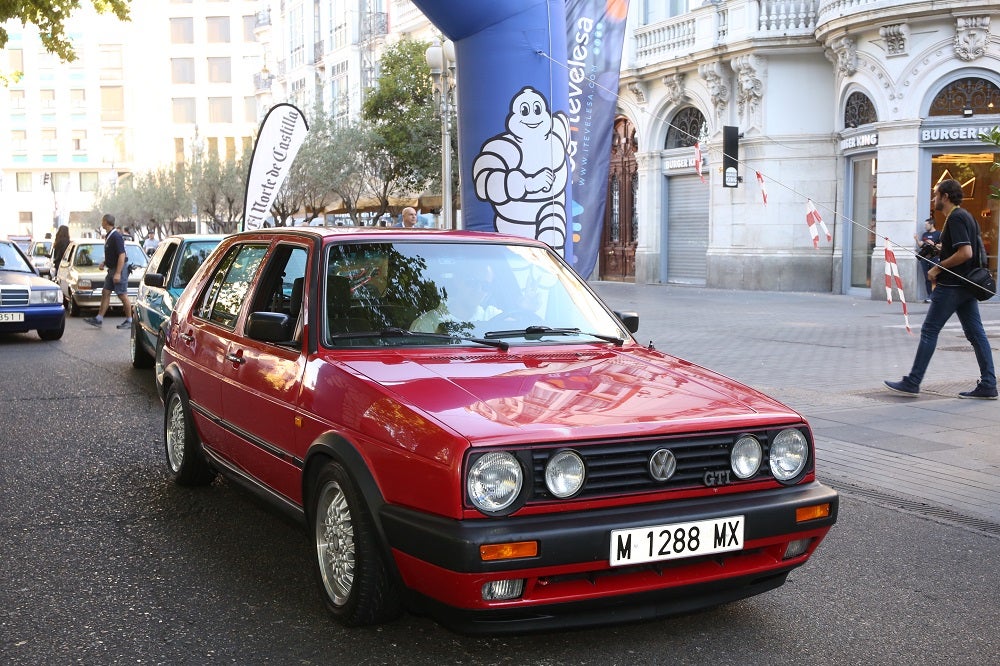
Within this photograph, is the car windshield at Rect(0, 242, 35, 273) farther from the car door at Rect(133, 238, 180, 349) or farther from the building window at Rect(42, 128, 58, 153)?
the building window at Rect(42, 128, 58, 153)

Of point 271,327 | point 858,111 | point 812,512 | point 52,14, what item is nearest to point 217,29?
point 52,14

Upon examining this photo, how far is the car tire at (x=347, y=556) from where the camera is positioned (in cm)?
377

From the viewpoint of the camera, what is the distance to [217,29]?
302 feet

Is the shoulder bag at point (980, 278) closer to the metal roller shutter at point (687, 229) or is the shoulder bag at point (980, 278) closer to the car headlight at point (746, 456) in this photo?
the car headlight at point (746, 456)

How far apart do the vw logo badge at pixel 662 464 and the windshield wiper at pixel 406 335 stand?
3.50ft

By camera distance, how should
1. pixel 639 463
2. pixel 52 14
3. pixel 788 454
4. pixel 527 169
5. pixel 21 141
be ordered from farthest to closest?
pixel 21 141 → pixel 52 14 → pixel 527 169 → pixel 788 454 → pixel 639 463

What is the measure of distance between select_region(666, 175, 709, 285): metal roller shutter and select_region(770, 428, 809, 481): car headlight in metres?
23.7

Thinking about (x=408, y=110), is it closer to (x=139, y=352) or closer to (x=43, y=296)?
(x=43, y=296)

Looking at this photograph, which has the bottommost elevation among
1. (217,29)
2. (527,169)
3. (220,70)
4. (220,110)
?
(527,169)

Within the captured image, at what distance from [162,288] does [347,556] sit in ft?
25.5

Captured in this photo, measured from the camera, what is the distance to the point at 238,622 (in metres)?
4.07

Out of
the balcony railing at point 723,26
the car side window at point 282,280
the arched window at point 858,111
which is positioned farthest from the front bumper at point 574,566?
the arched window at point 858,111

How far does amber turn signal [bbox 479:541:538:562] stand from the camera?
11.0 ft

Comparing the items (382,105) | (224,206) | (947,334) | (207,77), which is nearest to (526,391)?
(947,334)
